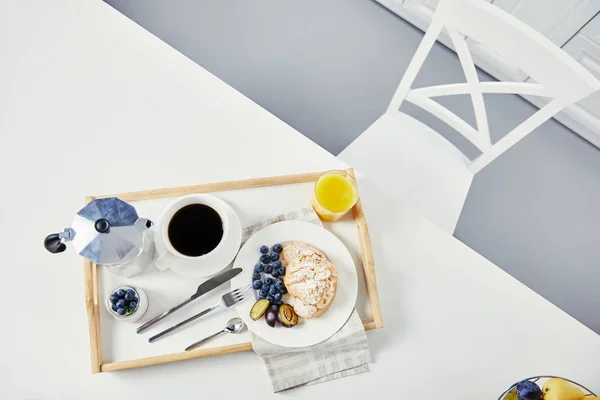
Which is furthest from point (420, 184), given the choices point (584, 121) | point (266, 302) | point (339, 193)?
point (584, 121)

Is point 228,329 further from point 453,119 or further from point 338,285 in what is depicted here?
point 453,119

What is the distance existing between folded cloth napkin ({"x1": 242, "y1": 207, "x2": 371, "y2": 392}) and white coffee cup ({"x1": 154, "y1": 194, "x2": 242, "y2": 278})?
15cm

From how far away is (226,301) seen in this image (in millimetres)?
780

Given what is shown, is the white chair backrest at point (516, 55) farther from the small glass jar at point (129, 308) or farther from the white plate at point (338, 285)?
the small glass jar at point (129, 308)

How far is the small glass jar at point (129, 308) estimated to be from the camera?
29.8 inches

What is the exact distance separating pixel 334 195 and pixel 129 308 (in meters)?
0.45

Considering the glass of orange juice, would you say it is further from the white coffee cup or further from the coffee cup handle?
the coffee cup handle

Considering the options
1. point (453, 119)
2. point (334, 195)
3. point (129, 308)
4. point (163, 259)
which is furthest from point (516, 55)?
point (129, 308)

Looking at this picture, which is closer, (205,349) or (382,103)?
(205,349)

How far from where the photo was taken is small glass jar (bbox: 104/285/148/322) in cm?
76

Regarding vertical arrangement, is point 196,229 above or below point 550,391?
above

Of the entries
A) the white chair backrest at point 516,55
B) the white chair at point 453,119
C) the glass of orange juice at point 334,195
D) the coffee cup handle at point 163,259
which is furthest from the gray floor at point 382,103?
the coffee cup handle at point 163,259

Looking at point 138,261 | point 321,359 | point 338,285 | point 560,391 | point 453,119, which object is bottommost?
point 560,391

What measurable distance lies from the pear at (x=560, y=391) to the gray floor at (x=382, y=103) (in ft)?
3.23
